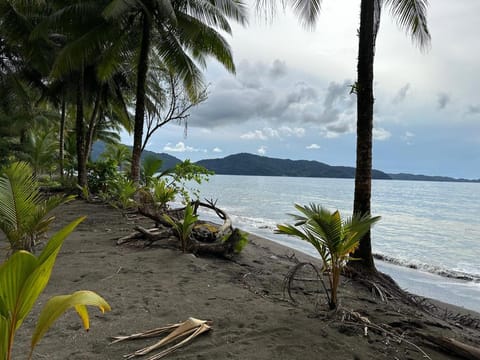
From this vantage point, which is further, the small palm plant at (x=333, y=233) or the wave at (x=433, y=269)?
the wave at (x=433, y=269)

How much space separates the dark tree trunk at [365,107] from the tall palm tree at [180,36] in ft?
20.4

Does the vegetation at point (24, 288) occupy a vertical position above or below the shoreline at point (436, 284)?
above

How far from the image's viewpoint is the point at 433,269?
952cm

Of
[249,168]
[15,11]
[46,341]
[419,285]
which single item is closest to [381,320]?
[46,341]

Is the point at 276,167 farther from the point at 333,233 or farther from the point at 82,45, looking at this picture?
the point at 333,233

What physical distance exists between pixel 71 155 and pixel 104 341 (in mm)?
20622

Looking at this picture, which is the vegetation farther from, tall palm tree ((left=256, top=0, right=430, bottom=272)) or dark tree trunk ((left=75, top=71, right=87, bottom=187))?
dark tree trunk ((left=75, top=71, right=87, bottom=187))

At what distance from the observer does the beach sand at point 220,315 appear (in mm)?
2676

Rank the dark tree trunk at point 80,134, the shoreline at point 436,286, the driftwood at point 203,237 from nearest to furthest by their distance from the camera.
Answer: the driftwood at point 203,237 → the shoreline at point 436,286 → the dark tree trunk at point 80,134

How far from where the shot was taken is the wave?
8.88 meters

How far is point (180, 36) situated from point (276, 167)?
4341 inches

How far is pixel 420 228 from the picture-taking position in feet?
58.7

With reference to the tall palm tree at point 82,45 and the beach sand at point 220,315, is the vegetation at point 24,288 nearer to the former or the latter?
the beach sand at point 220,315

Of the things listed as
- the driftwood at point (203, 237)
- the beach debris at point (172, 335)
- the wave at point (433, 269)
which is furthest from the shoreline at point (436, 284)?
the beach debris at point (172, 335)
